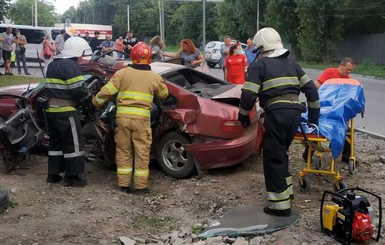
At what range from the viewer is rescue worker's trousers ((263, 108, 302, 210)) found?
4.70 meters

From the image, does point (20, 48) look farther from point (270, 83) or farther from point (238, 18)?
point (238, 18)

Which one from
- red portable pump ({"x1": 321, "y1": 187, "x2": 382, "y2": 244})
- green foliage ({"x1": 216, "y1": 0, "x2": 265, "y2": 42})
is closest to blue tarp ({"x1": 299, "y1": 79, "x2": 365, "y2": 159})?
red portable pump ({"x1": 321, "y1": 187, "x2": 382, "y2": 244})

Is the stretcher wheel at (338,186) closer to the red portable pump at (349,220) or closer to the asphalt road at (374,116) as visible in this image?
the red portable pump at (349,220)

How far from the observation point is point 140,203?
5484 millimetres

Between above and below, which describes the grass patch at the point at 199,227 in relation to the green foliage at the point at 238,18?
below

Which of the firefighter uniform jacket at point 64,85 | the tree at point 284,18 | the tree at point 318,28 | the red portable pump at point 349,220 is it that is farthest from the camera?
the tree at point 284,18

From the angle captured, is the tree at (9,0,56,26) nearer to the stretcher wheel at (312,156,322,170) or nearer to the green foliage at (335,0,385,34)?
the green foliage at (335,0,385,34)

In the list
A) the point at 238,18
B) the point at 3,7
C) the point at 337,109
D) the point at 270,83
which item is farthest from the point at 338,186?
the point at 238,18

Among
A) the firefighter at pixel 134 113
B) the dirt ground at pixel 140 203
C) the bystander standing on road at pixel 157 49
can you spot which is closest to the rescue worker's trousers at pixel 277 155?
the dirt ground at pixel 140 203

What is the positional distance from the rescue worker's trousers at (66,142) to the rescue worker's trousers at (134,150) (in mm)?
490

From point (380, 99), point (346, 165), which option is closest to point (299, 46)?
point (380, 99)

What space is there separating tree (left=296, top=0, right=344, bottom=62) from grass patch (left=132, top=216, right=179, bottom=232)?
29207 millimetres

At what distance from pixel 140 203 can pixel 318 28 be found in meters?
29.8

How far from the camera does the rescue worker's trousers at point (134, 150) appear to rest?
5.68 m
